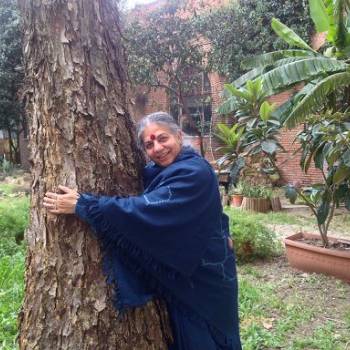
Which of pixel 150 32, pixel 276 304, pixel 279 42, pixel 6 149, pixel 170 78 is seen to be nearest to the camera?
pixel 276 304

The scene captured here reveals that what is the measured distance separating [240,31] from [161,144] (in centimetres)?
1162

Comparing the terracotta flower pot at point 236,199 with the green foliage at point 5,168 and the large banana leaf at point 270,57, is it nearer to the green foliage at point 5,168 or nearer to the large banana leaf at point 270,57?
the large banana leaf at point 270,57

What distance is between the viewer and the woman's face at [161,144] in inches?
80.3

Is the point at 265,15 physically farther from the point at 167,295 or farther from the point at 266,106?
the point at 167,295

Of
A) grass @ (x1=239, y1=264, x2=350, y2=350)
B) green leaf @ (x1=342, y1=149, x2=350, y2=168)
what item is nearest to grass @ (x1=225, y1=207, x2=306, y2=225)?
grass @ (x1=239, y1=264, x2=350, y2=350)

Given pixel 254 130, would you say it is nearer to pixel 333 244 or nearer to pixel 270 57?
pixel 333 244

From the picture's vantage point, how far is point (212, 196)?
6.31ft

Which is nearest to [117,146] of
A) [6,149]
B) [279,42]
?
[279,42]

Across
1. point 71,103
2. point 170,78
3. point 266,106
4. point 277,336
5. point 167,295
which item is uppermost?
point 170,78

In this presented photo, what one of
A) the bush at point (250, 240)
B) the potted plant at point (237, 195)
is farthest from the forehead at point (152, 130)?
the potted plant at point (237, 195)

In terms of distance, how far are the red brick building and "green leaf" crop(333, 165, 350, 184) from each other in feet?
17.6

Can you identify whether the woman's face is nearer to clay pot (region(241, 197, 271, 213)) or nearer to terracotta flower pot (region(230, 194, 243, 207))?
clay pot (region(241, 197, 271, 213))

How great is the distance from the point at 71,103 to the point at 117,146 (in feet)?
0.88

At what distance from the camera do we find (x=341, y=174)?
15.1ft
